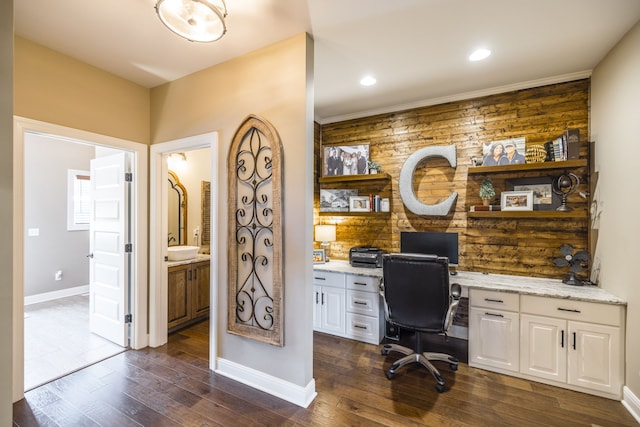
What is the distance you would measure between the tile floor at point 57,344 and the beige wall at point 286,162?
144cm

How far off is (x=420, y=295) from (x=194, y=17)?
2550 millimetres

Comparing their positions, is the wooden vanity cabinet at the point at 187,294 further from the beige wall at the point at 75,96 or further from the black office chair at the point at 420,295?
the black office chair at the point at 420,295

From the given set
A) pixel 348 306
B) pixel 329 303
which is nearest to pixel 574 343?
pixel 348 306

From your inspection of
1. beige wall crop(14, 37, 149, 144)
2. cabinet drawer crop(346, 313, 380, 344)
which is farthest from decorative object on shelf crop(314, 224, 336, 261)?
beige wall crop(14, 37, 149, 144)

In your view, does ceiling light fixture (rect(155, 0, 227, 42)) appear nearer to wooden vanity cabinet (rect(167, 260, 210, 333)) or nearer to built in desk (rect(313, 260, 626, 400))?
Answer: wooden vanity cabinet (rect(167, 260, 210, 333))

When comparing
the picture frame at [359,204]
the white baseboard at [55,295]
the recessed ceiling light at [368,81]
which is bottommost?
the white baseboard at [55,295]

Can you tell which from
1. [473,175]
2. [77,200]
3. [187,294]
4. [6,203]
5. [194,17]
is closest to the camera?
[6,203]

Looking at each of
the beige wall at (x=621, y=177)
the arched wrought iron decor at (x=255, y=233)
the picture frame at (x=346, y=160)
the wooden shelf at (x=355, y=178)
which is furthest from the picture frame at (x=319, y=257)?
the beige wall at (x=621, y=177)

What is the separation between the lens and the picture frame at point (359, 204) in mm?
3551

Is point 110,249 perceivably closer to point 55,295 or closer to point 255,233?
point 255,233

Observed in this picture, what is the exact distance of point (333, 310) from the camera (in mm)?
3262

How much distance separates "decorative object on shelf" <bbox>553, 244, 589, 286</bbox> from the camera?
252cm

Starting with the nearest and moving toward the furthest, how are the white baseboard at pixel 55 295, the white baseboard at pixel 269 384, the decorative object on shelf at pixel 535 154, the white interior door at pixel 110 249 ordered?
the white baseboard at pixel 269 384 < the decorative object on shelf at pixel 535 154 < the white interior door at pixel 110 249 < the white baseboard at pixel 55 295

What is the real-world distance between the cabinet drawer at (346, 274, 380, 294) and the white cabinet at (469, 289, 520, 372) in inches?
36.5
